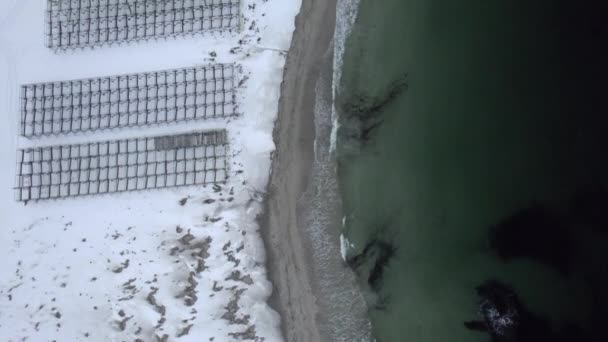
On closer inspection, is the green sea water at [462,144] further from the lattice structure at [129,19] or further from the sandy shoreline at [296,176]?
the lattice structure at [129,19]

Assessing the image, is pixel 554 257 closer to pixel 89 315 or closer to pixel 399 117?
pixel 399 117

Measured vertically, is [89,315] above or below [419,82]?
below

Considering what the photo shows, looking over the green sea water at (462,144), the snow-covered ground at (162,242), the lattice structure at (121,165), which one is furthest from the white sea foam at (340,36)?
the lattice structure at (121,165)

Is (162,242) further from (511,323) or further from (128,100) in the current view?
(511,323)

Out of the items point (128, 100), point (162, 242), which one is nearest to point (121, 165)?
point (128, 100)

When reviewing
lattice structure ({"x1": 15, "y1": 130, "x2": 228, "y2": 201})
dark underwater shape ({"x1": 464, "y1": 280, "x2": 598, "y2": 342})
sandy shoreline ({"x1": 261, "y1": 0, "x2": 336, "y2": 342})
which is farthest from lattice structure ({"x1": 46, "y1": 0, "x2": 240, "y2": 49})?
dark underwater shape ({"x1": 464, "y1": 280, "x2": 598, "y2": 342})

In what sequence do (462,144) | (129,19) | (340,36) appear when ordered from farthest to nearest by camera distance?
(129,19), (340,36), (462,144)

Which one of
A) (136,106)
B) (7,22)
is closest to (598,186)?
(136,106)
